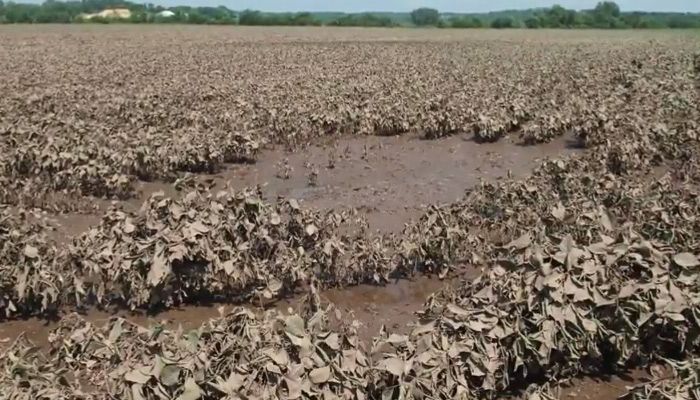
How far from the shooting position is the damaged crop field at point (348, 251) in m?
4.10

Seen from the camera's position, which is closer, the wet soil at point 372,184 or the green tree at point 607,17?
the wet soil at point 372,184

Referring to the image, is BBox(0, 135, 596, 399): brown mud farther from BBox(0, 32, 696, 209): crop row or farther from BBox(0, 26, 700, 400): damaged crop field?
BBox(0, 32, 696, 209): crop row

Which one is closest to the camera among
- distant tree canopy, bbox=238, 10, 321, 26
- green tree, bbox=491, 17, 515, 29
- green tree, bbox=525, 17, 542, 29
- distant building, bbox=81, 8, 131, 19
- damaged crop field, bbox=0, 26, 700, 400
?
damaged crop field, bbox=0, 26, 700, 400

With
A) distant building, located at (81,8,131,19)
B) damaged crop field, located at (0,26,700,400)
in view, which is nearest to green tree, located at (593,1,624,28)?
distant building, located at (81,8,131,19)

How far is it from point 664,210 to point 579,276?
7.18ft

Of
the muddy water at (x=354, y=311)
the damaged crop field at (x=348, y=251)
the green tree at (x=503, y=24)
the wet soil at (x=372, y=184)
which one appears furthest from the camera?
the green tree at (x=503, y=24)

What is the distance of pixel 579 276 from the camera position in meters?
4.93

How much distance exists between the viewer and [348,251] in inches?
274

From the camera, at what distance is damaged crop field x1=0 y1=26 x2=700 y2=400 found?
410 cm

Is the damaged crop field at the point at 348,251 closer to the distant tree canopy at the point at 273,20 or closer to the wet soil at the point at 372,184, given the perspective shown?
the wet soil at the point at 372,184

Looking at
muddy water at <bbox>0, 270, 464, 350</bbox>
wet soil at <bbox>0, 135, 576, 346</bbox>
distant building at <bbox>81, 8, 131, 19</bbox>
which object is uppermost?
distant building at <bbox>81, 8, 131, 19</bbox>

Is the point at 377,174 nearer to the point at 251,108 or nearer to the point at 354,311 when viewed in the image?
the point at 251,108

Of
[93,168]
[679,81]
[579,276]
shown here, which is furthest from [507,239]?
[679,81]

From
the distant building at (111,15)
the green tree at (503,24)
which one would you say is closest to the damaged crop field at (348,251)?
the green tree at (503,24)
